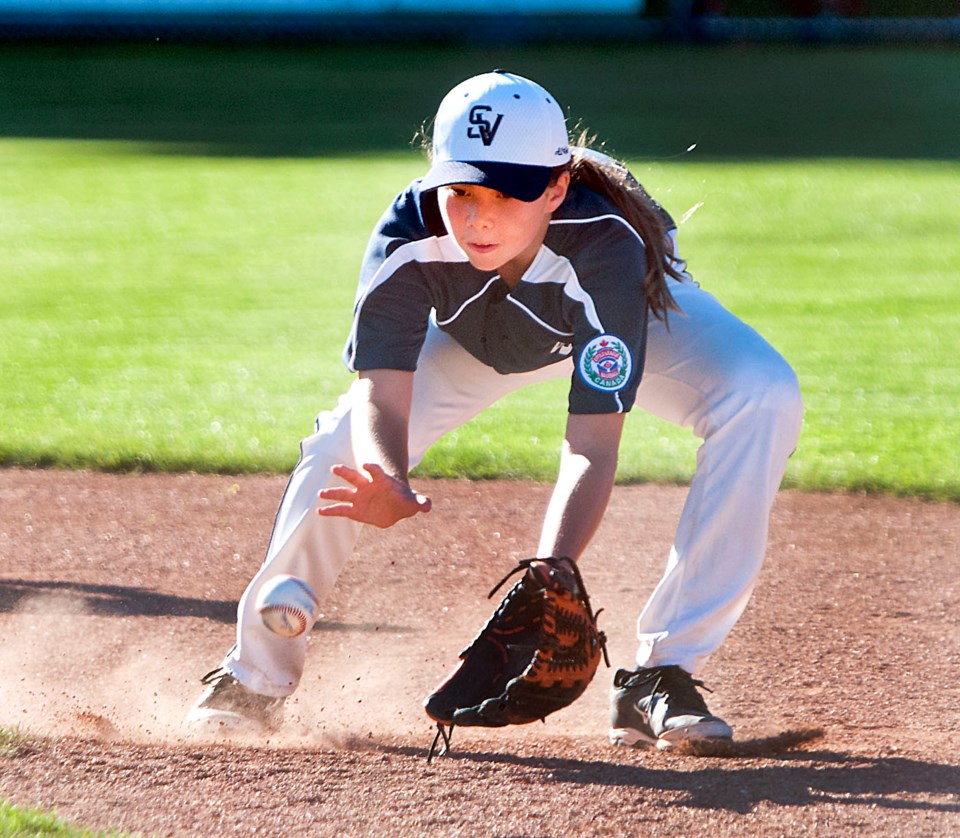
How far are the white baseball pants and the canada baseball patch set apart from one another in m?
0.39

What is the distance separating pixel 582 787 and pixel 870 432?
4.04 m

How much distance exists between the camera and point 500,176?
3.12m

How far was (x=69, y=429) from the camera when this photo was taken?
22.4ft

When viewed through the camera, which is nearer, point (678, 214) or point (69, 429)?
point (69, 429)

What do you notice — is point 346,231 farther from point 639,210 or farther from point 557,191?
point 557,191

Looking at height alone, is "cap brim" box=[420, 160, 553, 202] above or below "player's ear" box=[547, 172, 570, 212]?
above

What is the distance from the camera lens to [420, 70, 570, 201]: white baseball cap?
123 inches

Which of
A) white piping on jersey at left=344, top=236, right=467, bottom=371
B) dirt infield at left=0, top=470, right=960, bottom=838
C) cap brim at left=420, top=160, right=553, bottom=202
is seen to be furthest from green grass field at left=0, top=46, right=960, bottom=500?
cap brim at left=420, top=160, right=553, bottom=202

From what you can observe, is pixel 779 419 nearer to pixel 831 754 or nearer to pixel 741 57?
pixel 831 754

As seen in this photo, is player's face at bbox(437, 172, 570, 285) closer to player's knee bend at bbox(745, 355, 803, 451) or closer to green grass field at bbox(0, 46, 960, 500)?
player's knee bend at bbox(745, 355, 803, 451)

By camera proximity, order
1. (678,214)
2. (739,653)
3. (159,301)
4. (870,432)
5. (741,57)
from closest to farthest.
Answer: (739,653), (870,432), (159,301), (678,214), (741,57)

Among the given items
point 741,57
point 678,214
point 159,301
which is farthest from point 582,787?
point 741,57

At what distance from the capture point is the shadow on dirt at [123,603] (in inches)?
179

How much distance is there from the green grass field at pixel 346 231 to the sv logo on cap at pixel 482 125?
3.14 m
